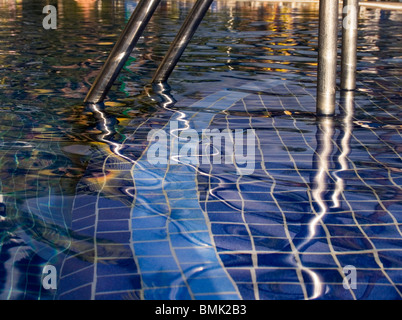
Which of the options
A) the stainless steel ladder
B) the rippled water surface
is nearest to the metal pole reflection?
the rippled water surface

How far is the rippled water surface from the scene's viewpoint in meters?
2.35

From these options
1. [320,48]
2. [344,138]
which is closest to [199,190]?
[344,138]

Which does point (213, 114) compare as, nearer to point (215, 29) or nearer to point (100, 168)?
point (100, 168)

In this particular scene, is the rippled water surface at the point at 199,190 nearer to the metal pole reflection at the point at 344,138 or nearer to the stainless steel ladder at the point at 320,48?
the metal pole reflection at the point at 344,138

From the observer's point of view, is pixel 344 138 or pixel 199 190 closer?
pixel 199 190

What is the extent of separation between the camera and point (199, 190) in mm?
3297

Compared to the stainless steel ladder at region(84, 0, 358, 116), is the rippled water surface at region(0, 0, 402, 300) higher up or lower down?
lower down

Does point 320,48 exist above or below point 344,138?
above

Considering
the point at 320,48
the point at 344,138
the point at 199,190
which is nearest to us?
the point at 199,190

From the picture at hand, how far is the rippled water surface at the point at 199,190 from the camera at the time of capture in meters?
2.35

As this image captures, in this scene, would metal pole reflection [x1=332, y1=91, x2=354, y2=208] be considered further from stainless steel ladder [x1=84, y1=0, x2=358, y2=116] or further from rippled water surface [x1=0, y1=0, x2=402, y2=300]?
stainless steel ladder [x1=84, y1=0, x2=358, y2=116]

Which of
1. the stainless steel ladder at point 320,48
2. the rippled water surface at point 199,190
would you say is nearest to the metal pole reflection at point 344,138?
the rippled water surface at point 199,190

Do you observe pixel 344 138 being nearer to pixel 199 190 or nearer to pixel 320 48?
pixel 320 48
